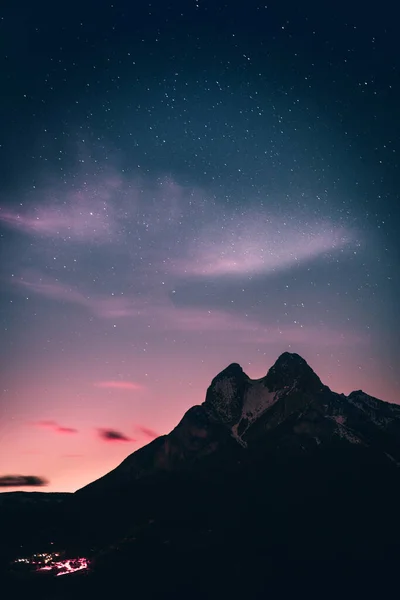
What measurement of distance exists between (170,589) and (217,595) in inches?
895

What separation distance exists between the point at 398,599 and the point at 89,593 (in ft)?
444

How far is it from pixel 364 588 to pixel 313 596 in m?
24.6

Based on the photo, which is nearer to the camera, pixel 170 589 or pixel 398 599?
pixel 398 599

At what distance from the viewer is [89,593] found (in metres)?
195

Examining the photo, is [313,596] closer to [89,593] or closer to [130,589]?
[130,589]

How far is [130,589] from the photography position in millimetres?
197500

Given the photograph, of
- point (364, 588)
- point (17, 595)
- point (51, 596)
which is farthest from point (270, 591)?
point (17, 595)

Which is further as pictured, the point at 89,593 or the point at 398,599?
the point at 89,593

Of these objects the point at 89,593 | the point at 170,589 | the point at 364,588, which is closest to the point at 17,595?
the point at 89,593

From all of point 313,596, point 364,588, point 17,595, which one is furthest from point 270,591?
point 17,595

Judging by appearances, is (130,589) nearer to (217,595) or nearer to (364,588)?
(217,595)

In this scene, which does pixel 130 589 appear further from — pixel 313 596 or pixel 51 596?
pixel 313 596

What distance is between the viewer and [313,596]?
189 meters

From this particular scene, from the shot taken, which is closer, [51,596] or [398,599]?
[398,599]
